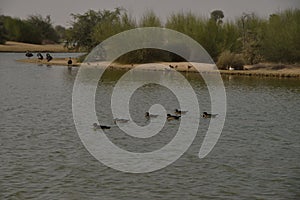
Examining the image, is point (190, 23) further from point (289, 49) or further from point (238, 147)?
point (238, 147)

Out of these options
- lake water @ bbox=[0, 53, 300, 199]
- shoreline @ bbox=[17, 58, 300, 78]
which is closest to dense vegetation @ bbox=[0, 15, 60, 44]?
shoreline @ bbox=[17, 58, 300, 78]

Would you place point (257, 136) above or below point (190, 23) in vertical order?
below

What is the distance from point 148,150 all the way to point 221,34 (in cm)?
2870

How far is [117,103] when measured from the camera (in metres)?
18.6

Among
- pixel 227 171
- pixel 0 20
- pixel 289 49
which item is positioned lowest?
pixel 227 171

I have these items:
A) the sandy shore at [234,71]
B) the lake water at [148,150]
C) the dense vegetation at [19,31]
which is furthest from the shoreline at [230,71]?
the dense vegetation at [19,31]

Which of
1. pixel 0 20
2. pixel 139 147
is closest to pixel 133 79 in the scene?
pixel 139 147

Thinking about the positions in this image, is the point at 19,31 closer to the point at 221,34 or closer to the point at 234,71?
the point at 221,34

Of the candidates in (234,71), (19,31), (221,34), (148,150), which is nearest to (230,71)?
(234,71)

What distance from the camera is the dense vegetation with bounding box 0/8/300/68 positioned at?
34375 millimetres

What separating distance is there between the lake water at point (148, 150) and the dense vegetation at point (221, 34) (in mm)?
15932

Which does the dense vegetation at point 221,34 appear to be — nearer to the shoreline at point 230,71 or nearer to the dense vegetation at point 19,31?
the shoreline at point 230,71

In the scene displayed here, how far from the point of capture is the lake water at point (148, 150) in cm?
875

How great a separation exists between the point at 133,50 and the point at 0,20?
40996 millimetres
